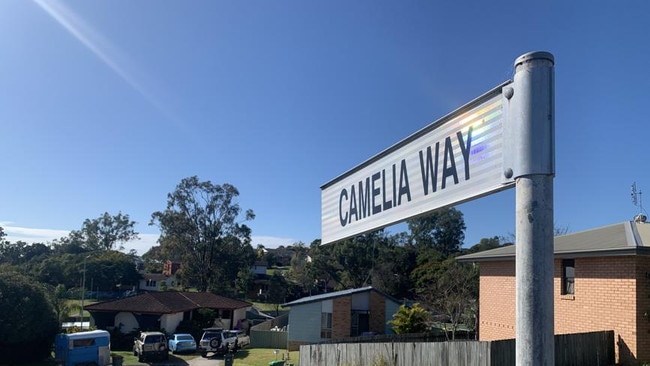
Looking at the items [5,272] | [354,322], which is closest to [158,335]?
[5,272]

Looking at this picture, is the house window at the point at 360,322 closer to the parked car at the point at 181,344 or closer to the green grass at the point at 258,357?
the green grass at the point at 258,357

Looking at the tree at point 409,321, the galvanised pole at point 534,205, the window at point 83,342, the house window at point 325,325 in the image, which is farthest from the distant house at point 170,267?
the galvanised pole at point 534,205

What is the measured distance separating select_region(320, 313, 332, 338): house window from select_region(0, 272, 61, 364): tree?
17.1 m

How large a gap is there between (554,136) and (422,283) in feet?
174

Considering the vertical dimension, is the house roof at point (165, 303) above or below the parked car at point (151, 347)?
above

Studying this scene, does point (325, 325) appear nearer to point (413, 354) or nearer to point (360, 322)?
point (360, 322)

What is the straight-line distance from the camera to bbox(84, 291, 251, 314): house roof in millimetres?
41031

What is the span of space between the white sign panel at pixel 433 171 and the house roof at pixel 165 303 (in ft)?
136

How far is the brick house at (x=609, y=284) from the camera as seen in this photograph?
11891 millimetres

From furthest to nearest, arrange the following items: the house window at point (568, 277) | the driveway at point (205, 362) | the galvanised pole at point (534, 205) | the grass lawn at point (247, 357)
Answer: the driveway at point (205, 362), the grass lawn at point (247, 357), the house window at point (568, 277), the galvanised pole at point (534, 205)

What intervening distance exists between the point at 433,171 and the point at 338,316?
3537cm

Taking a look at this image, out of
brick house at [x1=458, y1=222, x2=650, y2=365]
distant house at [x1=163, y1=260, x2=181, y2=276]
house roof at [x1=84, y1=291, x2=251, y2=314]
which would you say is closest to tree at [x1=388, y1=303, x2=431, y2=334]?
brick house at [x1=458, y1=222, x2=650, y2=365]

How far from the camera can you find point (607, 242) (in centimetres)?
1320

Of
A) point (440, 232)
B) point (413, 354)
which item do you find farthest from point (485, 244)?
point (413, 354)
